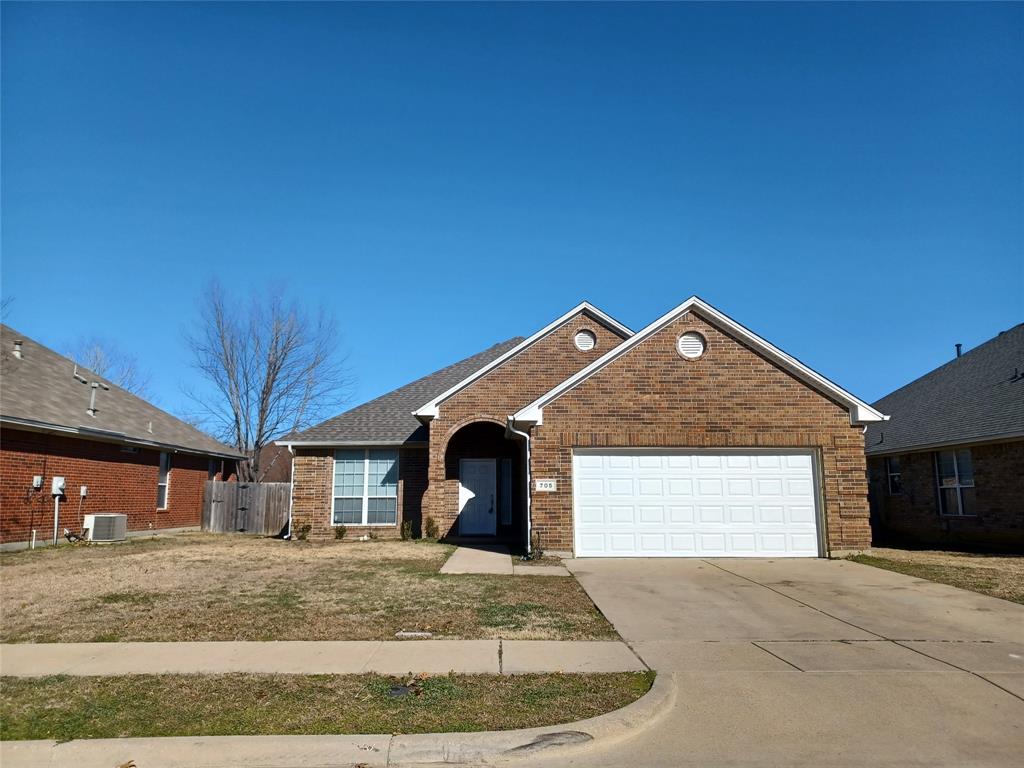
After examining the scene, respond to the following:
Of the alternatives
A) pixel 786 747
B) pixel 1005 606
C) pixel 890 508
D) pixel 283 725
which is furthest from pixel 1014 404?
pixel 283 725

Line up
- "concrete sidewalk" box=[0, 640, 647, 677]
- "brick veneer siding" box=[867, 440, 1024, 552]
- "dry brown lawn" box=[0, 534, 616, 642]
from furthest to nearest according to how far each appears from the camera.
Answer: "brick veneer siding" box=[867, 440, 1024, 552], "dry brown lawn" box=[0, 534, 616, 642], "concrete sidewalk" box=[0, 640, 647, 677]

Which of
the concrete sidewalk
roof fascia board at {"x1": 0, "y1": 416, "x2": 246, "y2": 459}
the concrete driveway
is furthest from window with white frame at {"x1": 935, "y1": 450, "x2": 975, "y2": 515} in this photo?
roof fascia board at {"x1": 0, "y1": 416, "x2": 246, "y2": 459}

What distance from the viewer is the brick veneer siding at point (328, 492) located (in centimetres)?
2012

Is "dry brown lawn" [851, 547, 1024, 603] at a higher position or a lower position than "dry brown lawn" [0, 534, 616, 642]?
lower

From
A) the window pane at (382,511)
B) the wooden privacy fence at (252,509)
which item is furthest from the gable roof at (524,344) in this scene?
the wooden privacy fence at (252,509)

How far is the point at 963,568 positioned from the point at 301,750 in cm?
1315

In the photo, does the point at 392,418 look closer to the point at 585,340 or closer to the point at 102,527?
the point at 585,340

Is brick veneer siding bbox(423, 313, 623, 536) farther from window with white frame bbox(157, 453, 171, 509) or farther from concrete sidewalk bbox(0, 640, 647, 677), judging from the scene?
concrete sidewalk bbox(0, 640, 647, 677)

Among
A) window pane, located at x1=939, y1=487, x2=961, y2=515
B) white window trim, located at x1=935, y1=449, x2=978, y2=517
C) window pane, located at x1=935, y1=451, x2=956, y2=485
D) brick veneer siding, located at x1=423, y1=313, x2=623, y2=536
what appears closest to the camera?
white window trim, located at x1=935, y1=449, x2=978, y2=517

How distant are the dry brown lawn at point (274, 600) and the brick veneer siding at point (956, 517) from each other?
11.8m

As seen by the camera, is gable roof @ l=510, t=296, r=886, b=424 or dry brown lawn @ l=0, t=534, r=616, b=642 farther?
gable roof @ l=510, t=296, r=886, b=424

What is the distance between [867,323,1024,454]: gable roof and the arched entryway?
446 inches

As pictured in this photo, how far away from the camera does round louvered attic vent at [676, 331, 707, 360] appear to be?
15.2 metres

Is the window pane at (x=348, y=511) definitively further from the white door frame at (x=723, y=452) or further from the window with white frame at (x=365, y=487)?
the white door frame at (x=723, y=452)
